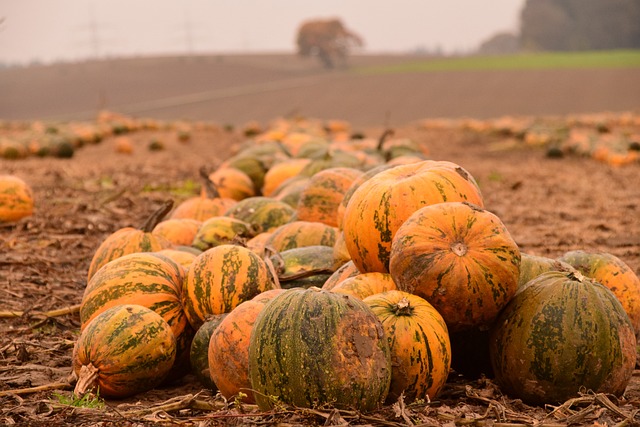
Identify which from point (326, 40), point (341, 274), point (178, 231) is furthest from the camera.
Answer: point (326, 40)

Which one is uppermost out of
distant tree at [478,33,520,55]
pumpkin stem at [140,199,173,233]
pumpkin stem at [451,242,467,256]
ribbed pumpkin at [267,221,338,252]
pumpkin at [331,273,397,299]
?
distant tree at [478,33,520,55]

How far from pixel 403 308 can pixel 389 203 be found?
693 mm

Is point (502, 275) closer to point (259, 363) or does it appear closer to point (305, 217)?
point (259, 363)

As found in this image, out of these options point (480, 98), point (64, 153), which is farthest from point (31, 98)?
point (64, 153)

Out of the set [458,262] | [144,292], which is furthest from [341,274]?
[144,292]

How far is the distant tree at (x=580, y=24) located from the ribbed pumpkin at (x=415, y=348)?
10270cm

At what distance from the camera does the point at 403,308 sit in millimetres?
2967

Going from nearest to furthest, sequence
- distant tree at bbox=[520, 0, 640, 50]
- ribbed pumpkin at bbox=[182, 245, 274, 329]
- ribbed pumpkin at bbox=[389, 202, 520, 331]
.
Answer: ribbed pumpkin at bbox=[389, 202, 520, 331], ribbed pumpkin at bbox=[182, 245, 274, 329], distant tree at bbox=[520, 0, 640, 50]

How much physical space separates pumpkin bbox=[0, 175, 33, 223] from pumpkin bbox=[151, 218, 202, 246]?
271 cm

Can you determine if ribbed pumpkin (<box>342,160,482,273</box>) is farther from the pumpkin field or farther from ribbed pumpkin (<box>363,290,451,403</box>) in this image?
ribbed pumpkin (<box>363,290,451,403</box>)

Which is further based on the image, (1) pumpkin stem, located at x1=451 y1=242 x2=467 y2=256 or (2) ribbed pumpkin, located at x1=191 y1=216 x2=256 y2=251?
(2) ribbed pumpkin, located at x1=191 y1=216 x2=256 y2=251

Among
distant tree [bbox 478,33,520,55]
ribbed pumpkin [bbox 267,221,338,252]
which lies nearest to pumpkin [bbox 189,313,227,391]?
ribbed pumpkin [bbox 267,221,338,252]

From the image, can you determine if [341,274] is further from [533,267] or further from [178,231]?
[178,231]

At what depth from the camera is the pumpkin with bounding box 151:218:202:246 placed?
5.38 metres
